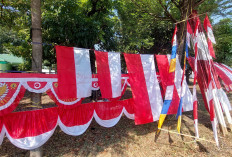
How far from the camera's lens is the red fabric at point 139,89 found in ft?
10.3

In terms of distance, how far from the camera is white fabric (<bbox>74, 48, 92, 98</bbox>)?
2.55m

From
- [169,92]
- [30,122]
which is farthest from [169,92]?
[30,122]

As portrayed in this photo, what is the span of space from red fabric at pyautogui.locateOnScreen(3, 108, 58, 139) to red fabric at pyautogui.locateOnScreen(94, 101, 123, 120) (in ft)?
3.19

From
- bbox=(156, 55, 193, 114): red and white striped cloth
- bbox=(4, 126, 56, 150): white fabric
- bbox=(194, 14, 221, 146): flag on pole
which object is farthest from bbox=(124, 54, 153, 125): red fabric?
bbox=(4, 126, 56, 150): white fabric

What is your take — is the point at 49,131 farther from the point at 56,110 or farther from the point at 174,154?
the point at 174,154

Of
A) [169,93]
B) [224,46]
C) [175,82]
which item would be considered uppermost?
[224,46]

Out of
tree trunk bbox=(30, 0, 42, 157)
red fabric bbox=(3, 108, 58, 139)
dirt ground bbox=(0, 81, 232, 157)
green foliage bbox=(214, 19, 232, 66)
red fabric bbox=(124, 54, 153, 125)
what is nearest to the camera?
red fabric bbox=(3, 108, 58, 139)

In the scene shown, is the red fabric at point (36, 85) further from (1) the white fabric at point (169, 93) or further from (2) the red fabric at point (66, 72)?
(1) the white fabric at point (169, 93)

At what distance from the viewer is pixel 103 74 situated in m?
2.84

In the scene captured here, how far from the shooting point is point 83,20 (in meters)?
3.93

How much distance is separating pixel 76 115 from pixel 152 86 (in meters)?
2.14

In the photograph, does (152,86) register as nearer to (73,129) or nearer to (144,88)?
(144,88)

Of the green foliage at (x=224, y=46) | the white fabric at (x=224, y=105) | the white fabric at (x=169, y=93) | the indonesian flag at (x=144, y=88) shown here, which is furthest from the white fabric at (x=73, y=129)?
the green foliage at (x=224, y=46)

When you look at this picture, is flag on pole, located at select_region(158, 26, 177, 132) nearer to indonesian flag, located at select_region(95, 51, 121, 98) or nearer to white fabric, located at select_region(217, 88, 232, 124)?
indonesian flag, located at select_region(95, 51, 121, 98)
